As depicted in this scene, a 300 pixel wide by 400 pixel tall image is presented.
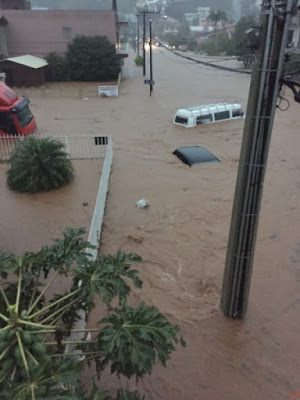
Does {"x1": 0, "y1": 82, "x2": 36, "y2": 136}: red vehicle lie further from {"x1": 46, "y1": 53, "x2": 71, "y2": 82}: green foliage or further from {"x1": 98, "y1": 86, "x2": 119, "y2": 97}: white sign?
{"x1": 46, "y1": 53, "x2": 71, "y2": 82}: green foliage

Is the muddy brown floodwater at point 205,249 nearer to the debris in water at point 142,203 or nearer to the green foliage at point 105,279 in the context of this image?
the debris in water at point 142,203

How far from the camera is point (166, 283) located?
877 centimetres

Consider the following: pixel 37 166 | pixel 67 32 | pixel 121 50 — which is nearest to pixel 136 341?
pixel 37 166

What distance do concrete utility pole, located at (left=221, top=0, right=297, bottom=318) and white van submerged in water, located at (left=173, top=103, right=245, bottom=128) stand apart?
14245mm

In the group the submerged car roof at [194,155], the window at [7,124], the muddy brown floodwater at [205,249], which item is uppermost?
the window at [7,124]

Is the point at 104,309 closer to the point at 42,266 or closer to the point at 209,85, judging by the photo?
the point at 42,266

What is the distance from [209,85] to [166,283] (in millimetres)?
28856

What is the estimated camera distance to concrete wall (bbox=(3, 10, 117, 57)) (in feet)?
115

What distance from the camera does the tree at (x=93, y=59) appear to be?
112ft

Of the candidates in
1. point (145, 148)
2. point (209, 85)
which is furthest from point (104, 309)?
point (209, 85)

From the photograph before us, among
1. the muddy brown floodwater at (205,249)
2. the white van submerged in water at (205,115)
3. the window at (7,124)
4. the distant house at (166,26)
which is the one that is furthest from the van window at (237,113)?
the distant house at (166,26)

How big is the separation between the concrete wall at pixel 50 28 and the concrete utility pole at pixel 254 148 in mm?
33870

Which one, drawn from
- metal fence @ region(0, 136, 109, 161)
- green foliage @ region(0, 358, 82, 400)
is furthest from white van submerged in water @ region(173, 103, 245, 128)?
green foliage @ region(0, 358, 82, 400)

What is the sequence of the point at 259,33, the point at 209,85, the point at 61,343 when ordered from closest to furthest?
the point at 61,343 → the point at 259,33 → the point at 209,85
